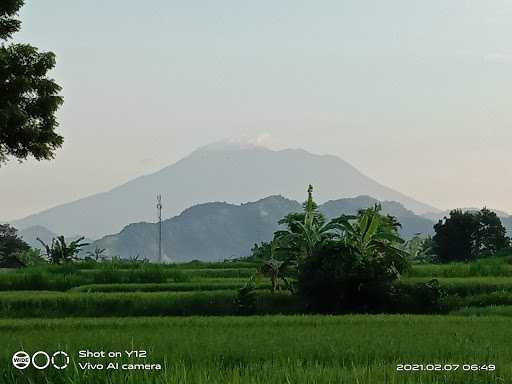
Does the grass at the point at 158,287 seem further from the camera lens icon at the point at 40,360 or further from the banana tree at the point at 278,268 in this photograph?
the camera lens icon at the point at 40,360

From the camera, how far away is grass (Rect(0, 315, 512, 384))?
737cm

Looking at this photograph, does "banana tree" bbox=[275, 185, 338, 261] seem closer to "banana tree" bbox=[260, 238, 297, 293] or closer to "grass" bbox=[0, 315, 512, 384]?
"banana tree" bbox=[260, 238, 297, 293]

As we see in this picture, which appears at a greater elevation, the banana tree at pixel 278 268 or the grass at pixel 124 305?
the banana tree at pixel 278 268

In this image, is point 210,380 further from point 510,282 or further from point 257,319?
point 510,282

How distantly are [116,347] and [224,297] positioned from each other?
879cm

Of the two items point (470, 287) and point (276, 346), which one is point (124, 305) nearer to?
point (470, 287)

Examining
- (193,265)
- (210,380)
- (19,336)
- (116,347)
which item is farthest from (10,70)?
(193,265)

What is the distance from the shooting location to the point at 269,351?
9.30 meters

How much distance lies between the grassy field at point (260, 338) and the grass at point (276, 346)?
14 millimetres
